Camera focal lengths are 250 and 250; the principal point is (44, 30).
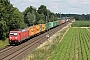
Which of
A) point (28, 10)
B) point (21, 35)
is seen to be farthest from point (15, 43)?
point (28, 10)

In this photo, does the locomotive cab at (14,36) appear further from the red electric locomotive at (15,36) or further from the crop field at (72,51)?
the crop field at (72,51)

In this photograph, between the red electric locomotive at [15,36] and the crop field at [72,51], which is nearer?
the crop field at [72,51]

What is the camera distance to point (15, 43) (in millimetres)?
49250

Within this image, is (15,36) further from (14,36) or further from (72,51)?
(72,51)

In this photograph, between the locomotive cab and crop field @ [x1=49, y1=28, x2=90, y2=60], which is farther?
the locomotive cab

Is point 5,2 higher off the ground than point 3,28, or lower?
higher

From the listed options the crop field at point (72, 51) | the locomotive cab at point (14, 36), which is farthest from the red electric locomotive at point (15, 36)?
the crop field at point (72, 51)

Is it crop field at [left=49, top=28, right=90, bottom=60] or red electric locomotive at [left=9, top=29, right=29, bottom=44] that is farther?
red electric locomotive at [left=9, top=29, right=29, bottom=44]

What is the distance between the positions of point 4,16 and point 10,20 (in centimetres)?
527

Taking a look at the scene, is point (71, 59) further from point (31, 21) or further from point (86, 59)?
point (31, 21)

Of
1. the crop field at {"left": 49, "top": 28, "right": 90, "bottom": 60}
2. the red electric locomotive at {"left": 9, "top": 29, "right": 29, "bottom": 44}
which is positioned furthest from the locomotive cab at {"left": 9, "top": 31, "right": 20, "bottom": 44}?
the crop field at {"left": 49, "top": 28, "right": 90, "bottom": 60}

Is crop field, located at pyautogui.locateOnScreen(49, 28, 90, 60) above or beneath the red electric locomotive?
beneath

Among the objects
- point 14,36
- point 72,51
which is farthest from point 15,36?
point 72,51

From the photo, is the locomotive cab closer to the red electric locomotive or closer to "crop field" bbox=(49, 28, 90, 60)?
the red electric locomotive
